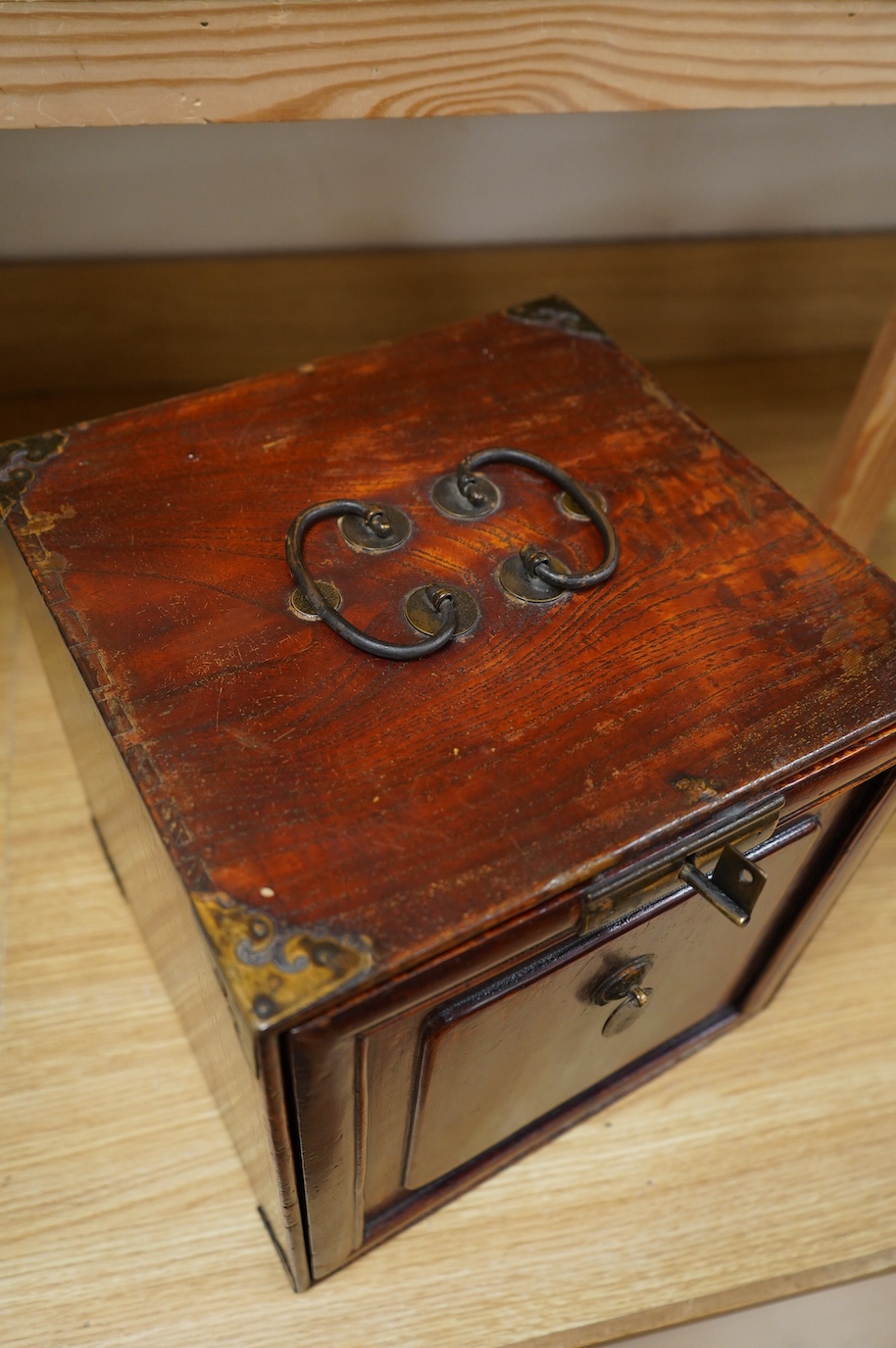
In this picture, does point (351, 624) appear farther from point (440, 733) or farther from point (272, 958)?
point (272, 958)

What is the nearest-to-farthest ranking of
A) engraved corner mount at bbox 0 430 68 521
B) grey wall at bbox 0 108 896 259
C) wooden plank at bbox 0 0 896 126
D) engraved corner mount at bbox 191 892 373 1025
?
engraved corner mount at bbox 191 892 373 1025 → wooden plank at bbox 0 0 896 126 → engraved corner mount at bbox 0 430 68 521 → grey wall at bbox 0 108 896 259

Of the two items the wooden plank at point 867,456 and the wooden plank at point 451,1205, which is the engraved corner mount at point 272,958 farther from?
the wooden plank at point 867,456

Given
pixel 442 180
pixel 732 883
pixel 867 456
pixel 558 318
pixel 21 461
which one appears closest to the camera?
pixel 732 883

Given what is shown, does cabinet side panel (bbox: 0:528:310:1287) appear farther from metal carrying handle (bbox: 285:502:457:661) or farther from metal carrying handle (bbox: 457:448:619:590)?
metal carrying handle (bbox: 457:448:619:590)

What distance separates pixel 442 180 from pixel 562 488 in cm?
62

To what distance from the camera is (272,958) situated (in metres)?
0.49

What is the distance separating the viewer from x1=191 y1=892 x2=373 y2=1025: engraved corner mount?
1.56 feet

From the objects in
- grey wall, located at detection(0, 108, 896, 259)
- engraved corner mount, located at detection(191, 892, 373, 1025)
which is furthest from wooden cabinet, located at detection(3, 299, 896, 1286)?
grey wall, located at detection(0, 108, 896, 259)

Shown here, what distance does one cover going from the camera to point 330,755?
57 cm

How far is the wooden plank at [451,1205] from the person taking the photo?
2.46 feet

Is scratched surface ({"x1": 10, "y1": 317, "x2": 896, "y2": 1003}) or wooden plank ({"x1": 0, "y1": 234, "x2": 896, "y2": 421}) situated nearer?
scratched surface ({"x1": 10, "y1": 317, "x2": 896, "y2": 1003})

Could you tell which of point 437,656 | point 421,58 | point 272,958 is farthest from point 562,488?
point 272,958

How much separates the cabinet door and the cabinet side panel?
0.09 m

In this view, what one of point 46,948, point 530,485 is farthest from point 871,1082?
point 46,948
